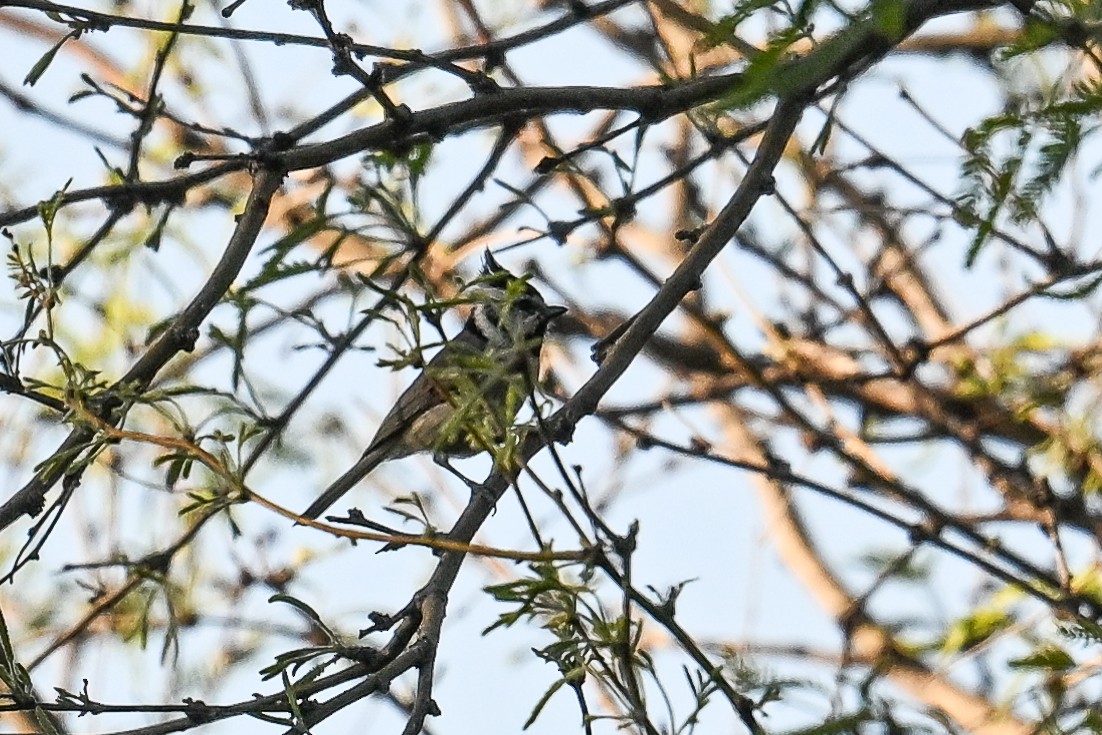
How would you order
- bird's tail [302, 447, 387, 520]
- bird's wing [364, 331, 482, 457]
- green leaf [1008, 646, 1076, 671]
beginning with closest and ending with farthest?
green leaf [1008, 646, 1076, 671]
bird's tail [302, 447, 387, 520]
bird's wing [364, 331, 482, 457]

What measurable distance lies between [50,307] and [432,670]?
2.55 feet

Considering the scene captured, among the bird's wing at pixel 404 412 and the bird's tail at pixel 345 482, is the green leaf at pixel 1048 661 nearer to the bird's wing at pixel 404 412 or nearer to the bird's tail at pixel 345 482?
the bird's tail at pixel 345 482

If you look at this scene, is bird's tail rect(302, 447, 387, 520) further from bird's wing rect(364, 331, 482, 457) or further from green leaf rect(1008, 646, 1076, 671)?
green leaf rect(1008, 646, 1076, 671)

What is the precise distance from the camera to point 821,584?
17.7ft

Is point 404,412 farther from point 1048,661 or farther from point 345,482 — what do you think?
point 1048,661

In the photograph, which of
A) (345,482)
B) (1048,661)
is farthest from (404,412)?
(1048,661)

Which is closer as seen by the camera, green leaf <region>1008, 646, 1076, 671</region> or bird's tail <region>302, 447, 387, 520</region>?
green leaf <region>1008, 646, 1076, 671</region>

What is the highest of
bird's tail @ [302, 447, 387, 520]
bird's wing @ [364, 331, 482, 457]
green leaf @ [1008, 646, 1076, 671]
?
bird's wing @ [364, 331, 482, 457]

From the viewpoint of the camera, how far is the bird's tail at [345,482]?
3961mm

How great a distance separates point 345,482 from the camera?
14.4 ft

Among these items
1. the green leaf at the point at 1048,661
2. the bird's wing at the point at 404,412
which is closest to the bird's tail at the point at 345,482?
the bird's wing at the point at 404,412

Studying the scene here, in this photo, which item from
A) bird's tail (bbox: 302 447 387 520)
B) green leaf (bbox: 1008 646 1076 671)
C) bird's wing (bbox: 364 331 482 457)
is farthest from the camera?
bird's wing (bbox: 364 331 482 457)

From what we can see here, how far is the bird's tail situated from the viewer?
3.96 m

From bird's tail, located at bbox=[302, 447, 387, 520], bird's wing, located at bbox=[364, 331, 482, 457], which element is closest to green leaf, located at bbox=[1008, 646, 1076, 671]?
bird's tail, located at bbox=[302, 447, 387, 520]
